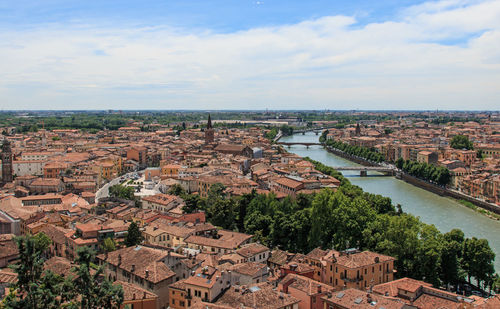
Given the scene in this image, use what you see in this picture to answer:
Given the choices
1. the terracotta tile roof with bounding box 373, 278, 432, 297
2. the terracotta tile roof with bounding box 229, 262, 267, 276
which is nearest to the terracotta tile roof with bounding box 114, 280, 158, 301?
the terracotta tile roof with bounding box 229, 262, 267, 276

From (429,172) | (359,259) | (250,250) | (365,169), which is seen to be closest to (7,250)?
(250,250)

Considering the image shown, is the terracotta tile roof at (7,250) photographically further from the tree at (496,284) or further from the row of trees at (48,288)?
the tree at (496,284)

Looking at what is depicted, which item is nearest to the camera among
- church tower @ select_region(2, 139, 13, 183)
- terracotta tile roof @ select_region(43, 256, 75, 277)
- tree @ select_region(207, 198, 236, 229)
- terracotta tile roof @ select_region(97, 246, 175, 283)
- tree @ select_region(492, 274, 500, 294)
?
terracotta tile roof @ select_region(97, 246, 175, 283)

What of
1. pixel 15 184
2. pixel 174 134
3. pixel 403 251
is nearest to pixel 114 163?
pixel 15 184

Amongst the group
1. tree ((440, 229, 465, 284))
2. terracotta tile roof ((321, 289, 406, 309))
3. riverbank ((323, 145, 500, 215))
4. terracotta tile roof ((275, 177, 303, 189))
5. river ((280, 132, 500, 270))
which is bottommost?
river ((280, 132, 500, 270))

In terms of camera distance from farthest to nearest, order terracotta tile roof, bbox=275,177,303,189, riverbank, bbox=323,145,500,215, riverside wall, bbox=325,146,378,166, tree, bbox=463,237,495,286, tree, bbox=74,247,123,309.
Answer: riverside wall, bbox=325,146,378,166
riverbank, bbox=323,145,500,215
terracotta tile roof, bbox=275,177,303,189
tree, bbox=463,237,495,286
tree, bbox=74,247,123,309

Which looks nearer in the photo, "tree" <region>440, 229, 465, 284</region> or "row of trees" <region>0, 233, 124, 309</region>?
"row of trees" <region>0, 233, 124, 309</region>

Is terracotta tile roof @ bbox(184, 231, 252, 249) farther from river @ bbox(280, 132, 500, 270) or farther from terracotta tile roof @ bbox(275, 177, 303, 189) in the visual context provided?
river @ bbox(280, 132, 500, 270)

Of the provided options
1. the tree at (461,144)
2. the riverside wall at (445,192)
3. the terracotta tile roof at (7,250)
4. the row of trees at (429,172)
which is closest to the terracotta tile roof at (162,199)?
the terracotta tile roof at (7,250)

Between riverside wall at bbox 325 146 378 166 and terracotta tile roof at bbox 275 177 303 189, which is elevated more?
terracotta tile roof at bbox 275 177 303 189
